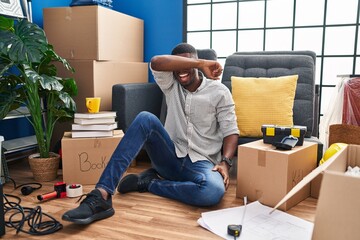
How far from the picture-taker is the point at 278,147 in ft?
5.78

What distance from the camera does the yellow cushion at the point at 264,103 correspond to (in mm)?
2160

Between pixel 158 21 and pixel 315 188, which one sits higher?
pixel 158 21

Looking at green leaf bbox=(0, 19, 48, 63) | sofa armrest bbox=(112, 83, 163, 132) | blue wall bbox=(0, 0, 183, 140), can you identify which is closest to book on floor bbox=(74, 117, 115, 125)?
sofa armrest bbox=(112, 83, 163, 132)

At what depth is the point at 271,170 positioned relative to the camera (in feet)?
5.70

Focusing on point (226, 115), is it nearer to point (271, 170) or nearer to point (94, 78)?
point (271, 170)

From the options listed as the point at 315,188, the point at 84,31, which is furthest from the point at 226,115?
the point at 84,31

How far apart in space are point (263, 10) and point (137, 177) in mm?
1968

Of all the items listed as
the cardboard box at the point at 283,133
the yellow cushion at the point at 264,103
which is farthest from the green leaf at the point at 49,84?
the cardboard box at the point at 283,133

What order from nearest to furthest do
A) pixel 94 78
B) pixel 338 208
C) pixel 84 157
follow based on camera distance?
pixel 338 208, pixel 84 157, pixel 94 78

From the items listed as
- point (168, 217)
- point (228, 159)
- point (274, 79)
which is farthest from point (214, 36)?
point (168, 217)

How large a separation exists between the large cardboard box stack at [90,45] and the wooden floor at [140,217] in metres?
0.85

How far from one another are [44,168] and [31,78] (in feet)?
1.94

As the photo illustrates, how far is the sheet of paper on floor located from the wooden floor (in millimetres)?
51

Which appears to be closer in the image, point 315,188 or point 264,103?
point 315,188
